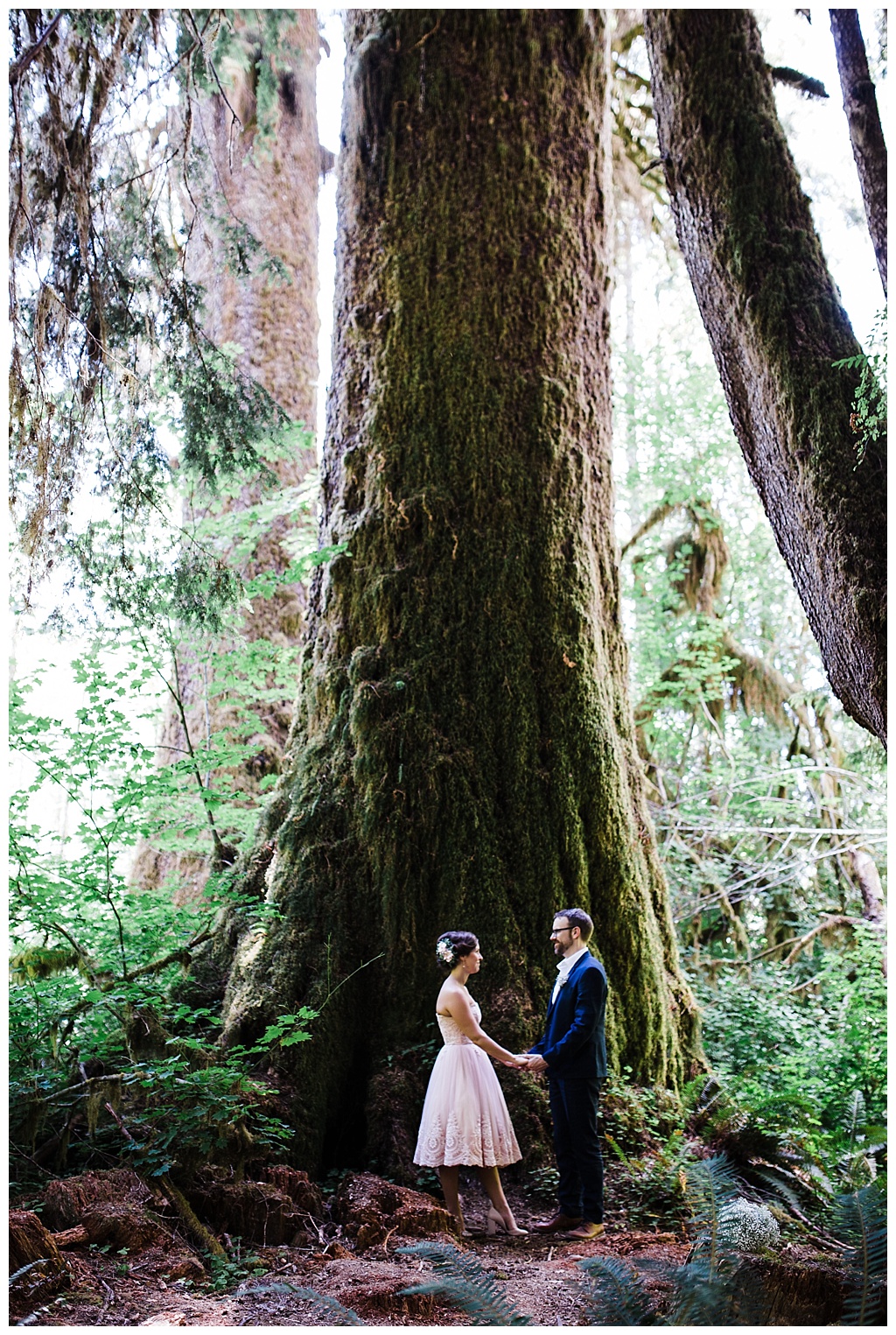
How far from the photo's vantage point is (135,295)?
16.4 feet

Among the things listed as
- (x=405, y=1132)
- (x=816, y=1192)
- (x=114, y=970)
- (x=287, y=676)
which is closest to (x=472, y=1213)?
(x=405, y=1132)

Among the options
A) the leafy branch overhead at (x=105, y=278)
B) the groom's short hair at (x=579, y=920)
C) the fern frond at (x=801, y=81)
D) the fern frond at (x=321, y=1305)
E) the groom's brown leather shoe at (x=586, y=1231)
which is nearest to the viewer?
the fern frond at (x=321, y=1305)

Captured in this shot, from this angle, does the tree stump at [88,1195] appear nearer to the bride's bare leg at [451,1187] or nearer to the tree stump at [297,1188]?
the tree stump at [297,1188]

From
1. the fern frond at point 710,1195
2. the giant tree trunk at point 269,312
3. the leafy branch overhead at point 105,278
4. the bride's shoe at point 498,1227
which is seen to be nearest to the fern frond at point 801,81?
the leafy branch overhead at point 105,278

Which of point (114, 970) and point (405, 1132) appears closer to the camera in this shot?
point (405, 1132)

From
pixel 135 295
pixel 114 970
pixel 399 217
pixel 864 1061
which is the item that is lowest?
pixel 864 1061

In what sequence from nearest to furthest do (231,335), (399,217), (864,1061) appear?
(399,217), (864,1061), (231,335)

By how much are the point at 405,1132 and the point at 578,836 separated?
1.55 m

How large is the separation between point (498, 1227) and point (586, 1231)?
338 mm

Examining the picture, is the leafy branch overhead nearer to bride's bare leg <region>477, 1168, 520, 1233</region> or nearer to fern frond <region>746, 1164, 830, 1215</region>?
bride's bare leg <region>477, 1168, 520, 1233</region>

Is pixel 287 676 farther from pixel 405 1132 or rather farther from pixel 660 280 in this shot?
pixel 660 280

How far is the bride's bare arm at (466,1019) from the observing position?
13.4 ft

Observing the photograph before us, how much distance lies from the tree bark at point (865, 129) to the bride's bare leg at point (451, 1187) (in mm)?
3812

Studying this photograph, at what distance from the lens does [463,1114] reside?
3.95 meters
